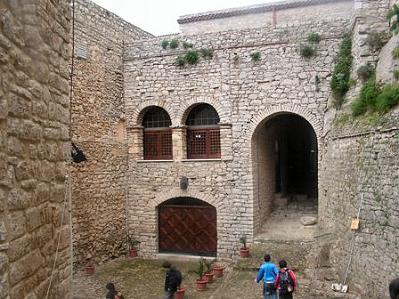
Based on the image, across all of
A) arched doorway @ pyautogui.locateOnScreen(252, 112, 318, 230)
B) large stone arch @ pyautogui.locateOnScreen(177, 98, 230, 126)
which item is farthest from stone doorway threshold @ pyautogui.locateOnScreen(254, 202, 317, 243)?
large stone arch @ pyautogui.locateOnScreen(177, 98, 230, 126)

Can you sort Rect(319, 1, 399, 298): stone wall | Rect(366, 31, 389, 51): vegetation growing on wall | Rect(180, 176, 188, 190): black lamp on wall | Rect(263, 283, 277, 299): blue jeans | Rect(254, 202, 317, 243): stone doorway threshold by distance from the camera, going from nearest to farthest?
1. Rect(319, 1, 399, 298): stone wall
2. Rect(263, 283, 277, 299): blue jeans
3. Rect(366, 31, 389, 51): vegetation growing on wall
4. Rect(254, 202, 317, 243): stone doorway threshold
5. Rect(180, 176, 188, 190): black lamp on wall

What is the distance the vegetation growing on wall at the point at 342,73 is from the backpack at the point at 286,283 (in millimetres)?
5198

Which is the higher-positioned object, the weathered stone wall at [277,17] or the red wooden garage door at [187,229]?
the weathered stone wall at [277,17]

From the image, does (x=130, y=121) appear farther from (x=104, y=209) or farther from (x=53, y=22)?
(x=53, y=22)

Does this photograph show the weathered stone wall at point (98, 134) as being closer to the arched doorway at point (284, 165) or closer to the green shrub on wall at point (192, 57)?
the green shrub on wall at point (192, 57)

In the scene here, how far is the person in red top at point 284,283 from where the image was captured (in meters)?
6.68

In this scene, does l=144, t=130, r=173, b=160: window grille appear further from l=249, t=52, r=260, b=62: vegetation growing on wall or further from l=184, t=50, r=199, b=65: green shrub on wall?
l=249, t=52, r=260, b=62: vegetation growing on wall

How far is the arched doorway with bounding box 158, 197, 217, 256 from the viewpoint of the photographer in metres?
12.8

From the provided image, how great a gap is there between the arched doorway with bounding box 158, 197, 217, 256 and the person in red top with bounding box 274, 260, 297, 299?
594 centimetres

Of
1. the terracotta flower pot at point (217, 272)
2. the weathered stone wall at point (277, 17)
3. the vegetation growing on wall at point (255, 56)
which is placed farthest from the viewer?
the weathered stone wall at point (277, 17)

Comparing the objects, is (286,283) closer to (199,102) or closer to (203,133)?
(203,133)

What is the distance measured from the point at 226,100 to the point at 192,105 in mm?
1103

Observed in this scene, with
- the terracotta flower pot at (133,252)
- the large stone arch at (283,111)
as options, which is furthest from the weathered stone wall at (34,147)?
the terracotta flower pot at (133,252)

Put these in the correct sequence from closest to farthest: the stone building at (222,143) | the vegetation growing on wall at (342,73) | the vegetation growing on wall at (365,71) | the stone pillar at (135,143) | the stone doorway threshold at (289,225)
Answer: the stone building at (222,143) < the vegetation growing on wall at (365,71) < the vegetation growing on wall at (342,73) < the stone doorway threshold at (289,225) < the stone pillar at (135,143)
